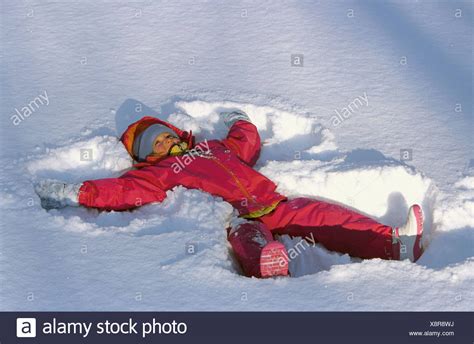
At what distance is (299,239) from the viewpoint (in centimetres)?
445

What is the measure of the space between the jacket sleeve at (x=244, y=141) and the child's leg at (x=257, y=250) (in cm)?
58

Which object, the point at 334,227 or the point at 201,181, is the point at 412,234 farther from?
the point at 201,181

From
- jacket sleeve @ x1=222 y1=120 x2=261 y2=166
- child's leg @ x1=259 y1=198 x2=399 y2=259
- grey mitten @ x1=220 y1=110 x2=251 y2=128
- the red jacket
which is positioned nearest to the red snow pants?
child's leg @ x1=259 y1=198 x2=399 y2=259

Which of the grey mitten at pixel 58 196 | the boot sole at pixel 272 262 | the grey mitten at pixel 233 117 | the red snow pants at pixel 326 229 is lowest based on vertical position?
the boot sole at pixel 272 262

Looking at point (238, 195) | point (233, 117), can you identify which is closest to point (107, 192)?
point (238, 195)

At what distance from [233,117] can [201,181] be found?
616mm

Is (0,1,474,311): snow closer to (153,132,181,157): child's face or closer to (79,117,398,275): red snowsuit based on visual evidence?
(79,117,398,275): red snowsuit

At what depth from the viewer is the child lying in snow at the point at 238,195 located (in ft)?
13.8

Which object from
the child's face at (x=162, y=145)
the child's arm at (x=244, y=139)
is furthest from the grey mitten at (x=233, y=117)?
the child's face at (x=162, y=145)

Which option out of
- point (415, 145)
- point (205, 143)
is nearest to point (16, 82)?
point (205, 143)

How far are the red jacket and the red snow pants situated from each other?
11 centimetres

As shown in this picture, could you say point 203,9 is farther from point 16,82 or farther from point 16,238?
point 16,238

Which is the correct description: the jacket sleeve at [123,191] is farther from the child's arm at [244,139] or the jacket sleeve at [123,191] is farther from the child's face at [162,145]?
the child's arm at [244,139]

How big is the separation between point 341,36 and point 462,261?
238 centimetres
